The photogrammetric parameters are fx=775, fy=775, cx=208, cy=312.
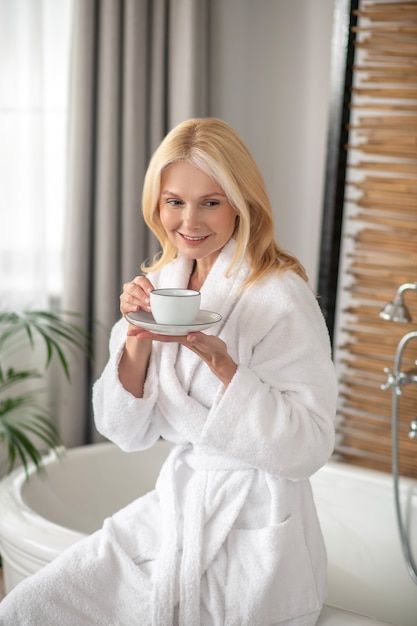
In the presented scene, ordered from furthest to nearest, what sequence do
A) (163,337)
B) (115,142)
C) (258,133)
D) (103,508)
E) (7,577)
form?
1. (258,133)
2. (115,142)
3. (103,508)
4. (7,577)
5. (163,337)

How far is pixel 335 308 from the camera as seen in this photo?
3.05m

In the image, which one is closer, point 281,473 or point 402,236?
point 281,473

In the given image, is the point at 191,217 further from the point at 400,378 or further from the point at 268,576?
the point at 400,378

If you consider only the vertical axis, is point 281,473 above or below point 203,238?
below

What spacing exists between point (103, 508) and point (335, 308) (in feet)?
3.83

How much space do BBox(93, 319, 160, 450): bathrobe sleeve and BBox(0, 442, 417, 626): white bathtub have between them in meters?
0.58

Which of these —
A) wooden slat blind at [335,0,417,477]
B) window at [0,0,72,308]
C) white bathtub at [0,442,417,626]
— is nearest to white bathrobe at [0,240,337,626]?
white bathtub at [0,442,417,626]

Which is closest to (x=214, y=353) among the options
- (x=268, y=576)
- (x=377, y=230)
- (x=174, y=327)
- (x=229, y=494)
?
(x=174, y=327)

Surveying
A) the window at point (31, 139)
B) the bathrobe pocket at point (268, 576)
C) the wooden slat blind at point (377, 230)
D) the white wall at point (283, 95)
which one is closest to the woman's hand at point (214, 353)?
the bathrobe pocket at point (268, 576)

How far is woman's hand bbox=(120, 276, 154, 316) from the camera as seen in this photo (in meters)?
1.62

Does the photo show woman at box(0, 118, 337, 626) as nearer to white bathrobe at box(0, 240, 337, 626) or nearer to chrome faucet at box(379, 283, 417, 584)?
white bathrobe at box(0, 240, 337, 626)

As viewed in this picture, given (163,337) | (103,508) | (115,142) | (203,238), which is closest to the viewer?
(163,337)

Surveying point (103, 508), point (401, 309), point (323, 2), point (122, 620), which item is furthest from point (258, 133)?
point (122, 620)

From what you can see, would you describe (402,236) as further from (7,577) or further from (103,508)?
(7,577)
